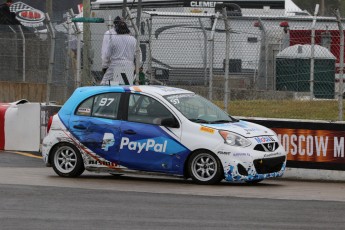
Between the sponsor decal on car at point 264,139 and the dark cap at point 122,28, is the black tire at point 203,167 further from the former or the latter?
the dark cap at point 122,28

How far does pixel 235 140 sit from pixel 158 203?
8.00 ft

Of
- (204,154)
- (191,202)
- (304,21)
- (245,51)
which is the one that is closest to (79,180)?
(204,154)

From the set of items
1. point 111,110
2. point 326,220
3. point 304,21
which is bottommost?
point 326,220

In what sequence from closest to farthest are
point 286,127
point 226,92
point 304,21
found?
point 286,127 < point 226,92 < point 304,21

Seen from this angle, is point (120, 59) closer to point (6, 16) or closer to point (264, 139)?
point (264, 139)

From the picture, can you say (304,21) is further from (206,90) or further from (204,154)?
(204,154)

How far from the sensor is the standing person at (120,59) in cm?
1975

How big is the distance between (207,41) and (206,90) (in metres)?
0.92

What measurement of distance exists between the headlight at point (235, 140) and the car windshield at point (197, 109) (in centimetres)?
50

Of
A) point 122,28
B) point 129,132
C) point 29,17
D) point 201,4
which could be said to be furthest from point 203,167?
point 29,17

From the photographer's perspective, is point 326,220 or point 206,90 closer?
point 326,220

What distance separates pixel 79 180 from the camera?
15836mm

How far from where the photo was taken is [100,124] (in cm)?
1592

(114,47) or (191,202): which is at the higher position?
(114,47)
